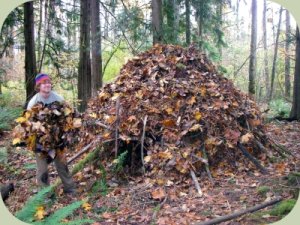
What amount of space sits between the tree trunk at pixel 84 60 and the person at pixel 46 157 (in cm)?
41

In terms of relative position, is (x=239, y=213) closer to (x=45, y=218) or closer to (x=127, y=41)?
(x=45, y=218)

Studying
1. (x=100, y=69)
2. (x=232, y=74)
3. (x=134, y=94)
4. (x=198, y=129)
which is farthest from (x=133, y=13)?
(x=232, y=74)

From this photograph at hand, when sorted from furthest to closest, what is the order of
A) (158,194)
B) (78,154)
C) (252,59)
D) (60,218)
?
(252,59) → (78,154) → (158,194) → (60,218)

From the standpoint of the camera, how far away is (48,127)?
3654 millimetres

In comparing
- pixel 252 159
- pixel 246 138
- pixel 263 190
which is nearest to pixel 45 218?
pixel 263 190

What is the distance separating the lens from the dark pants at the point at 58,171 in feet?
12.6

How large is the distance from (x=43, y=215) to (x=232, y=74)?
386 cm

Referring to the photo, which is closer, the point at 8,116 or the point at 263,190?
the point at 8,116

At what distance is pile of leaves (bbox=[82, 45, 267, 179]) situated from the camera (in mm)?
4559

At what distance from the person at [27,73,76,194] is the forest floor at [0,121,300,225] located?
0.28 ft

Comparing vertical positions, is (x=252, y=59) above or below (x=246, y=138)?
above

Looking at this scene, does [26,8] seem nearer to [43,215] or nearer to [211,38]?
[43,215]

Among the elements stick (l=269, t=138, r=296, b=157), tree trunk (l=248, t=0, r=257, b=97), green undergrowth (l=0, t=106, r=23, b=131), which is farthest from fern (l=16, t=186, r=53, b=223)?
tree trunk (l=248, t=0, r=257, b=97)

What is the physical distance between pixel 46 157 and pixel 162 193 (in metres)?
1.14
